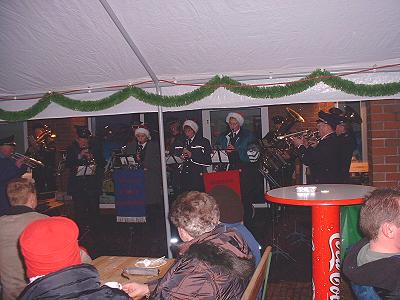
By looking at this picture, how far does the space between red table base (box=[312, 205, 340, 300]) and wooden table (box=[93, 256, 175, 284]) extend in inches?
60.5

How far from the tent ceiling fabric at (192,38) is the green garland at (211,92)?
0.16 m

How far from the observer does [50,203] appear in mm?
7066

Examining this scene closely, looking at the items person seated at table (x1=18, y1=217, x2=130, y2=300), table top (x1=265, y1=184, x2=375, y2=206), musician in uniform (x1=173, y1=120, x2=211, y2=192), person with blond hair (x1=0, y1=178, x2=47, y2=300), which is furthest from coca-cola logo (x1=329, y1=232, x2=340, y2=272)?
musician in uniform (x1=173, y1=120, x2=211, y2=192)

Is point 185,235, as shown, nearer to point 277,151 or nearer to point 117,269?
point 117,269

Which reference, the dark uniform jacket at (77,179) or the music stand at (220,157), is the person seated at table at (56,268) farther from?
the dark uniform jacket at (77,179)

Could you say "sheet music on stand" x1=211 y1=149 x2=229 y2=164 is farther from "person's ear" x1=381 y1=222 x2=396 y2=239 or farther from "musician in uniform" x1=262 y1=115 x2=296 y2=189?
"person's ear" x1=381 y1=222 x2=396 y2=239

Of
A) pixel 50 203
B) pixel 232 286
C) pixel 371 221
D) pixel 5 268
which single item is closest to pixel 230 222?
pixel 232 286

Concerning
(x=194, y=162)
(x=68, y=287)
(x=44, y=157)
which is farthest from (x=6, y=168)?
(x=68, y=287)

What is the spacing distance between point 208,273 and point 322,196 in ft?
6.05

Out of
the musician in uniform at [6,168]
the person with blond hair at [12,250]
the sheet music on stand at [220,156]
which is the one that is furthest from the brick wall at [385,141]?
the musician in uniform at [6,168]

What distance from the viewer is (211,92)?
4.12 metres

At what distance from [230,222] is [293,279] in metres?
2.26

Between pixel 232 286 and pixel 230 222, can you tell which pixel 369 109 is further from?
pixel 232 286

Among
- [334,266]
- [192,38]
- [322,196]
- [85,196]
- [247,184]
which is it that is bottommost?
[334,266]
